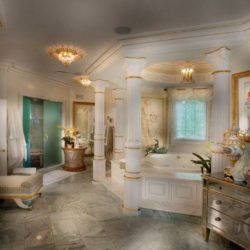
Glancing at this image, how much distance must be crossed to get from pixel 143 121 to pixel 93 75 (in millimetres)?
2264

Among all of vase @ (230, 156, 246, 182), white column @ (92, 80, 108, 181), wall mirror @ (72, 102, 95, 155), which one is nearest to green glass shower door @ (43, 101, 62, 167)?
wall mirror @ (72, 102, 95, 155)

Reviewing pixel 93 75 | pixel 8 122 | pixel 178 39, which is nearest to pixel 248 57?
pixel 178 39

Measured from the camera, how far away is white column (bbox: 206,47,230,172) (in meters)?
2.93

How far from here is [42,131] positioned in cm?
632

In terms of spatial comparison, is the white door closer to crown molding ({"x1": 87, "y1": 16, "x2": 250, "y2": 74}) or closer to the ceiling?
the ceiling

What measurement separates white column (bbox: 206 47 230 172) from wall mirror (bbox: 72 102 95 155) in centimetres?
520

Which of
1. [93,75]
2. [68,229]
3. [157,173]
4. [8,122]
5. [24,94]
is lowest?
[68,229]

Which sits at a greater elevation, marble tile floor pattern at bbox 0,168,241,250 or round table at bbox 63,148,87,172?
round table at bbox 63,148,87,172

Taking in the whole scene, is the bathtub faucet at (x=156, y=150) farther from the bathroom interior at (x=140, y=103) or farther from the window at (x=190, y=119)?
the window at (x=190, y=119)

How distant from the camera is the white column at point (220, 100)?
2933 mm

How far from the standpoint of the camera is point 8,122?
4.83 m

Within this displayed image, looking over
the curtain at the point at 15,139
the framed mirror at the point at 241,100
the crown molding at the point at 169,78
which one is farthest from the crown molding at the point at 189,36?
the curtain at the point at 15,139

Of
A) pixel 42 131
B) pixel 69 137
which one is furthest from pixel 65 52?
pixel 69 137

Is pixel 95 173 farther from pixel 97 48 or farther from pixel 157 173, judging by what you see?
pixel 97 48
